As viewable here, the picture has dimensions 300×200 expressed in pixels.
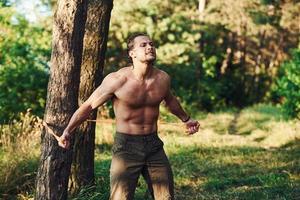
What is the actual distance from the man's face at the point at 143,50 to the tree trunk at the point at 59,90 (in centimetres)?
127

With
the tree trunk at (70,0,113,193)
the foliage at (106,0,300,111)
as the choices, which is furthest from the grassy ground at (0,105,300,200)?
the foliage at (106,0,300,111)

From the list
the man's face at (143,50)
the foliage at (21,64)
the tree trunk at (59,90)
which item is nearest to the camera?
the man's face at (143,50)

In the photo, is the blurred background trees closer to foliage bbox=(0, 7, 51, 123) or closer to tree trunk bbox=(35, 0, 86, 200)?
foliage bbox=(0, 7, 51, 123)

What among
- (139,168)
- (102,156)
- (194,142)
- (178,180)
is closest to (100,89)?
(139,168)

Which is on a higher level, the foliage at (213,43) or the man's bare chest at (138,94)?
Answer: the foliage at (213,43)

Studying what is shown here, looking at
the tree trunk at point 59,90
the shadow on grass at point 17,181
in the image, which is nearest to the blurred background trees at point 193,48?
the shadow on grass at point 17,181

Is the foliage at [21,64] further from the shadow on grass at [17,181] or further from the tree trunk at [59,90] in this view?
the tree trunk at [59,90]

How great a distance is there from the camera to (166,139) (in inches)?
571

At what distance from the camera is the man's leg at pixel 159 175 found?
17.7 feet

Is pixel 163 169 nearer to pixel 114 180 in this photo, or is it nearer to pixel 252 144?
pixel 114 180

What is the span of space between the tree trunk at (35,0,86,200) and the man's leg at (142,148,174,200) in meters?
1.31

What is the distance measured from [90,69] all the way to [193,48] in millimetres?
18305

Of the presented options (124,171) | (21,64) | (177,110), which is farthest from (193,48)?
(124,171)

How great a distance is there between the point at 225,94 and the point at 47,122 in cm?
2822
